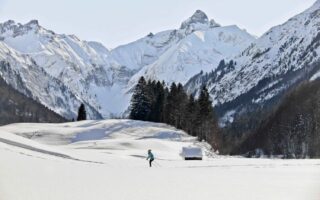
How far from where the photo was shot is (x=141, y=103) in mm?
129750

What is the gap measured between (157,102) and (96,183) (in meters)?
102

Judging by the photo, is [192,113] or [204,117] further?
[192,113]

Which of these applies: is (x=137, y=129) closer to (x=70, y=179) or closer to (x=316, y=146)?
(x=316, y=146)

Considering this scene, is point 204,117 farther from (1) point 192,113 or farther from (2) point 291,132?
(2) point 291,132

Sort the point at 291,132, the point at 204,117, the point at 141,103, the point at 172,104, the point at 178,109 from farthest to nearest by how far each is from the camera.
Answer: the point at 291,132 → the point at 141,103 → the point at 172,104 → the point at 178,109 → the point at 204,117

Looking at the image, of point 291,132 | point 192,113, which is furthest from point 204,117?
point 291,132

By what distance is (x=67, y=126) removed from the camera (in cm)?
11512

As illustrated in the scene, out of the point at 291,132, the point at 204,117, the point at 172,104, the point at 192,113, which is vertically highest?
the point at 172,104

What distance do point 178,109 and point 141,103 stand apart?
1429cm

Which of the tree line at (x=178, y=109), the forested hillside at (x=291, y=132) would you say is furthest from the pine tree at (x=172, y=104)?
the forested hillside at (x=291, y=132)

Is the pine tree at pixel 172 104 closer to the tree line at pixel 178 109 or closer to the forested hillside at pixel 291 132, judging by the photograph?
the tree line at pixel 178 109

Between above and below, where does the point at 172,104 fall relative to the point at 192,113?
above

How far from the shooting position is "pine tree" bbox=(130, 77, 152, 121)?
12519 cm

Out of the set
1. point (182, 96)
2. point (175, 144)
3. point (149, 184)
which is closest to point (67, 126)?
point (182, 96)
